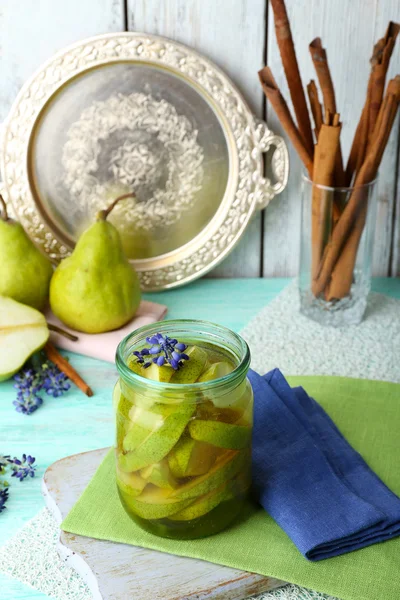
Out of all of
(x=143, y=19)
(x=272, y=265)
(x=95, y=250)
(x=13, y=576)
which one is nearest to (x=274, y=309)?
(x=272, y=265)

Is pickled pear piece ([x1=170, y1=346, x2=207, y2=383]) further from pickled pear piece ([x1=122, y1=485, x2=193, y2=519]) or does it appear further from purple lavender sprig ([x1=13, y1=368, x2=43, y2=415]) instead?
purple lavender sprig ([x1=13, y1=368, x2=43, y2=415])

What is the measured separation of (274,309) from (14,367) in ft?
1.19

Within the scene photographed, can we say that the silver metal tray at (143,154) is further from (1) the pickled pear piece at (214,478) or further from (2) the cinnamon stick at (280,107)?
(1) the pickled pear piece at (214,478)

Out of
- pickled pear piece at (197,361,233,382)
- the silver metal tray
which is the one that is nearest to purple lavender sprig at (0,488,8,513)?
pickled pear piece at (197,361,233,382)

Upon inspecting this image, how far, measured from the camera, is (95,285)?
0.88 m

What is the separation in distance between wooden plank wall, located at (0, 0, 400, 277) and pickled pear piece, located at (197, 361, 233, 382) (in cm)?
54

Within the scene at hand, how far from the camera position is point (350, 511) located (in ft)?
1.88

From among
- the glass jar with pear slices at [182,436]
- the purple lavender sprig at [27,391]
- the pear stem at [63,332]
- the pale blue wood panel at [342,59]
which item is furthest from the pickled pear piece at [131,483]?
the pale blue wood panel at [342,59]

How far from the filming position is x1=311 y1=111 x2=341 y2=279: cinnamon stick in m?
0.85

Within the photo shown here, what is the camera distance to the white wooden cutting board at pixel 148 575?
53cm

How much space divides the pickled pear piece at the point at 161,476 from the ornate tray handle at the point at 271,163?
1.81 feet

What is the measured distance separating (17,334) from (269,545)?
403mm

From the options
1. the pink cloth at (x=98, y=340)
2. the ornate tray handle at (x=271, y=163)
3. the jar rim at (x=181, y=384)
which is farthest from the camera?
the ornate tray handle at (x=271, y=163)

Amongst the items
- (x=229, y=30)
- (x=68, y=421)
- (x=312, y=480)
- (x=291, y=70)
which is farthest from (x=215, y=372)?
(x=229, y=30)
